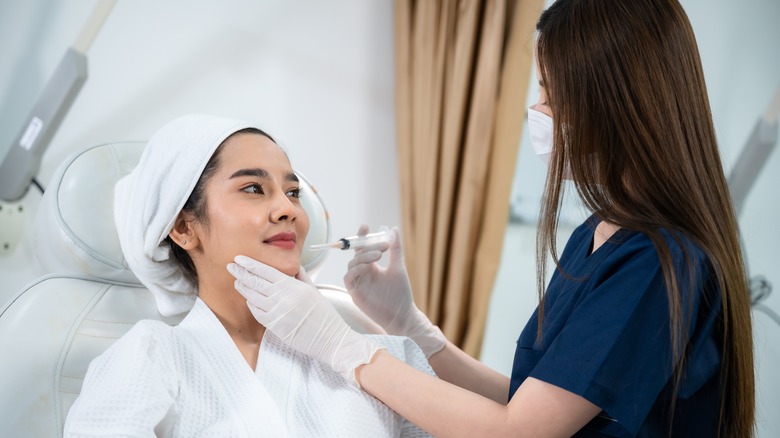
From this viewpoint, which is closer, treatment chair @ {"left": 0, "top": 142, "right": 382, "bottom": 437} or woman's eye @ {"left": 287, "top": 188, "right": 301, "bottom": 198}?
treatment chair @ {"left": 0, "top": 142, "right": 382, "bottom": 437}

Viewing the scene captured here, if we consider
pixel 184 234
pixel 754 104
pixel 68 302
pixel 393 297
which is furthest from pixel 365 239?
pixel 754 104

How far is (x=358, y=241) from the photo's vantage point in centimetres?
141

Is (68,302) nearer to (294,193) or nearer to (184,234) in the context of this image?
(184,234)

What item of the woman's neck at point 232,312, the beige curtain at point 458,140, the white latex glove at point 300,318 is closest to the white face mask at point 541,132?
the white latex glove at point 300,318

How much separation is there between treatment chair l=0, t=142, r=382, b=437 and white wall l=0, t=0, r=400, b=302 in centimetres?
72

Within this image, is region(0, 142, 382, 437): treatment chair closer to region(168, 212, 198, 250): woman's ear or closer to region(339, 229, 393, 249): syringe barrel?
region(168, 212, 198, 250): woman's ear

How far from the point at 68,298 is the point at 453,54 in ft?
5.19

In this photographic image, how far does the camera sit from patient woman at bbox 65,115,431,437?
1067 millimetres

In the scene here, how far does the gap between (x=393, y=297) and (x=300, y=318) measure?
1.16 ft

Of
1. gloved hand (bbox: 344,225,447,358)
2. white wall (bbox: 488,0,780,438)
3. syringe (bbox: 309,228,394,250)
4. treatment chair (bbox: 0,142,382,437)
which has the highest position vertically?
white wall (bbox: 488,0,780,438)

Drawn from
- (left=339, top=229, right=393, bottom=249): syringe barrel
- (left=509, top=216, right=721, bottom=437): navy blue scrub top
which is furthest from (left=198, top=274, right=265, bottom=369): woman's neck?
(left=509, top=216, right=721, bottom=437): navy blue scrub top

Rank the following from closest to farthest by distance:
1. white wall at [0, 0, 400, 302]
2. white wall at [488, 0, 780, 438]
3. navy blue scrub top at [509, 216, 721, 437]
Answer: navy blue scrub top at [509, 216, 721, 437]
white wall at [0, 0, 400, 302]
white wall at [488, 0, 780, 438]

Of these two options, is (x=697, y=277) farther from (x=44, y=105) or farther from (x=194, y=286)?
(x=44, y=105)

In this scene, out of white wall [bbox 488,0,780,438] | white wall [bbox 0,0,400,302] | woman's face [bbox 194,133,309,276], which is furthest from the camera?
white wall [bbox 488,0,780,438]
